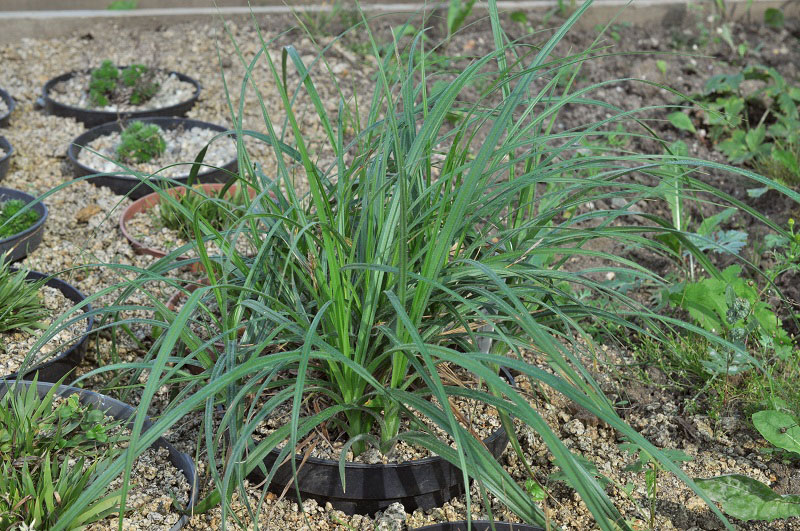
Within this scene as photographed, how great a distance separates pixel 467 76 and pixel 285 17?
323cm

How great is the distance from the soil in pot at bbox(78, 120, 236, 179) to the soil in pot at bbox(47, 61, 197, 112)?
8.6 inches

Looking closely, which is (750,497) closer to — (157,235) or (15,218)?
(157,235)

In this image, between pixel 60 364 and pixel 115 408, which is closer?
pixel 115 408

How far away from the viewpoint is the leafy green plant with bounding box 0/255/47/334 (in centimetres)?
201

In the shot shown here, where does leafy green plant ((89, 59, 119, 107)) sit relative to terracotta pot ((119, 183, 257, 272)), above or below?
Result: above


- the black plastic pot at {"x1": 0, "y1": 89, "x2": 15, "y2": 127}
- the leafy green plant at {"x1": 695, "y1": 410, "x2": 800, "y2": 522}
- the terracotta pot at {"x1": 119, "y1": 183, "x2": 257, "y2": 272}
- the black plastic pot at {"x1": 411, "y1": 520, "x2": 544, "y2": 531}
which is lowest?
the leafy green plant at {"x1": 695, "y1": 410, "x2": 800, "y2": 522}

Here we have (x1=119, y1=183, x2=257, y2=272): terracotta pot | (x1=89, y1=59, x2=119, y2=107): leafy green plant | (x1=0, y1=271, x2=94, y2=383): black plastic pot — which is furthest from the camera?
(x1=89, y1=59, x2=119, y2=107): leafy green plant

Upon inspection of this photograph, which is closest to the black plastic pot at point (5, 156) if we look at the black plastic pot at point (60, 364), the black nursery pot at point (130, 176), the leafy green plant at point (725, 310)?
the black nursery pot at point (130, 176)

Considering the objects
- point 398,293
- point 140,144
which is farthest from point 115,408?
→ point 140,144

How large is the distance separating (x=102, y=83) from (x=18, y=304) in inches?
70.6

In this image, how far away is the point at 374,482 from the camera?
63.2 inches

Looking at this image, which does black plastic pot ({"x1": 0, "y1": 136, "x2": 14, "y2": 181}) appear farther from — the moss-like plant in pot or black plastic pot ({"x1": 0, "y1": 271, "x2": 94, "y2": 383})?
the moss-like plant in pot

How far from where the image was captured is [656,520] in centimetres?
173

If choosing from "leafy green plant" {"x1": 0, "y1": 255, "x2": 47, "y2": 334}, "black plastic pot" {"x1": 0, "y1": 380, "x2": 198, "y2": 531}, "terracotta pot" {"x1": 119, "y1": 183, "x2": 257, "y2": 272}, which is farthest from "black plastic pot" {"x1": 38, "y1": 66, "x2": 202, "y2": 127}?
"black plastic pot" {"x1": 0, "y1": 380, "x2": 198, "y2": 531}
